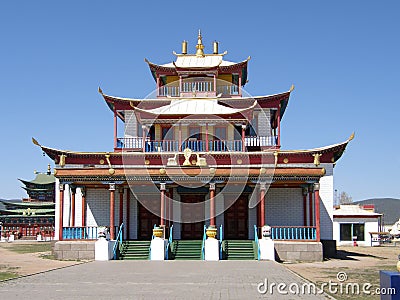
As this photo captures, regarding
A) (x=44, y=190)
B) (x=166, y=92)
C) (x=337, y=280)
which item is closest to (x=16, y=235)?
(x=44, y=190)

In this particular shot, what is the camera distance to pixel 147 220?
28953mm

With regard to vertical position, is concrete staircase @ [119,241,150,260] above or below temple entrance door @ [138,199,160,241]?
below

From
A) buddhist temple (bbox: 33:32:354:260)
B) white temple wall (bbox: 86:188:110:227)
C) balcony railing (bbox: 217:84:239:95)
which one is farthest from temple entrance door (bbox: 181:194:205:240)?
balcony railing (bbox: 217:84:239:95)

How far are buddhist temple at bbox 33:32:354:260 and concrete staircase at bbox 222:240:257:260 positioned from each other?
0.15 feet

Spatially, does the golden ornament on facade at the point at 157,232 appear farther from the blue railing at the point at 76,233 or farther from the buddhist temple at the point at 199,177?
the blue railing at the point at 76,233

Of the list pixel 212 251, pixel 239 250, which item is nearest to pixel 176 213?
pixel 239 250

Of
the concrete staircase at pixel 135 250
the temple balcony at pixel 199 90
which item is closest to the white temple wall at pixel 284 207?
the concrete staircase at pixel 135 250

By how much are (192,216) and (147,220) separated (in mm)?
2246

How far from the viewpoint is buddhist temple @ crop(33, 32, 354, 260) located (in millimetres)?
24844

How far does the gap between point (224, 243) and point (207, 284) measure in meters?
10.1

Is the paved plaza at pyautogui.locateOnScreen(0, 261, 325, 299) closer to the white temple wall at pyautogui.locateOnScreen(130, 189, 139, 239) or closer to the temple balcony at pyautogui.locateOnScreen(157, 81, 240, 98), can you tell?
the white temple wall at pyautogui.locateOnScreen(130, 189, 139, 239)

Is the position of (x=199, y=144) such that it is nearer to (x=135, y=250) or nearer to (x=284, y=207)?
(x=284, y=207)

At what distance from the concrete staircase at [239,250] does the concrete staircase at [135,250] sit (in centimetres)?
329

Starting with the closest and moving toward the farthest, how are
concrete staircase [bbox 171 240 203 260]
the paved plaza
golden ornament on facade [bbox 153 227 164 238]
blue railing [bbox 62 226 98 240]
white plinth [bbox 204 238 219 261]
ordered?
1. the paved plaza
2. white plinth [bbox 204 238 219 261]
3. golden ornament on facade [bbox 153 227 164 238]
4. concrete staircase [bbox 171 240 203 260]
5. blue railing [bbox 62 226 98 240]
